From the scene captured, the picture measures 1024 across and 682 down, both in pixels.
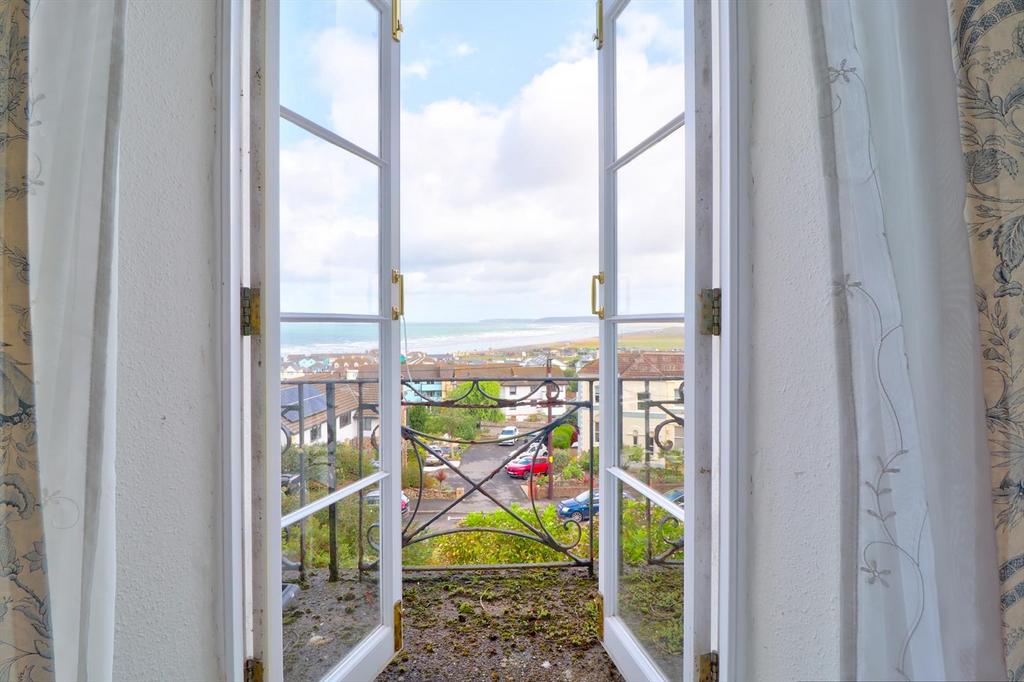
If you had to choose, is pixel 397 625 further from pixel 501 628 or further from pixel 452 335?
pixel 452 335

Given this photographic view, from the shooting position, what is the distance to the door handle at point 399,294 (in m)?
1.56

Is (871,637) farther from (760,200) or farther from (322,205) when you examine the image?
(322,205)

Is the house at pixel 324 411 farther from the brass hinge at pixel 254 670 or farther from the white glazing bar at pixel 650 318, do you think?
the white glazing bar at pixel 650 318

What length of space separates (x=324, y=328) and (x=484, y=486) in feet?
5.11

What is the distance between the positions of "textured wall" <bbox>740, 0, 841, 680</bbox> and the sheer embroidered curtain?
92 cm

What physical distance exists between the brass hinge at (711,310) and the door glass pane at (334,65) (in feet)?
3.37

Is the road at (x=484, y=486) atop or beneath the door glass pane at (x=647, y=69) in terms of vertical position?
beneath

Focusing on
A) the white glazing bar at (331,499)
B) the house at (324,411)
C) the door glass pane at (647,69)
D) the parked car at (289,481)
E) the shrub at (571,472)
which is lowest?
the shrub at (571,472)

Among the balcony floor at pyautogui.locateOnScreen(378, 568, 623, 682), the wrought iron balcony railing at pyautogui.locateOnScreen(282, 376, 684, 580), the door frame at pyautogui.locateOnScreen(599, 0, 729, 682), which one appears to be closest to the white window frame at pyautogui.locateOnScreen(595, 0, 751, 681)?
the door frame at pyautogui.locateOnScreen(599, 0, 729, 682)

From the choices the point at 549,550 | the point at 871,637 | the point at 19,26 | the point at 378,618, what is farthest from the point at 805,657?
the point at 549,550

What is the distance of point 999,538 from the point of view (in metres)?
0.47

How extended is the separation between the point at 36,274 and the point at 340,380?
88 centimetres

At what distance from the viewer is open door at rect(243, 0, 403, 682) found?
109 centimetres

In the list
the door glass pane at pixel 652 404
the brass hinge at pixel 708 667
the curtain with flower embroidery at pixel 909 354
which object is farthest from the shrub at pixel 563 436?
the curtain with flower embroidery at pixel 909 354
